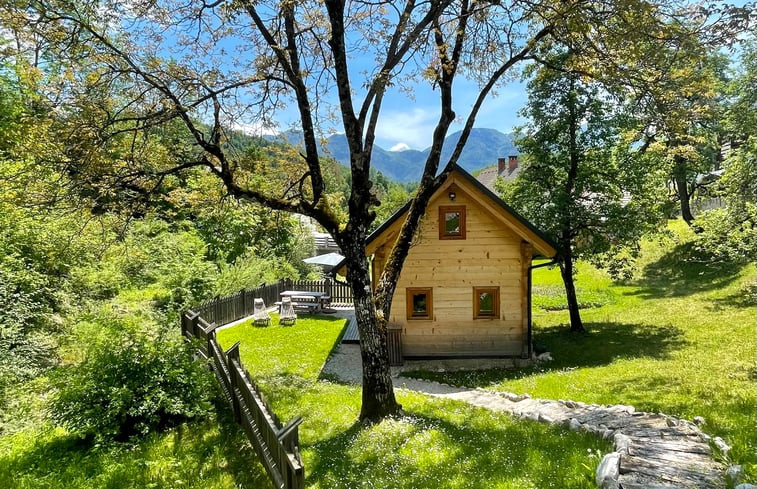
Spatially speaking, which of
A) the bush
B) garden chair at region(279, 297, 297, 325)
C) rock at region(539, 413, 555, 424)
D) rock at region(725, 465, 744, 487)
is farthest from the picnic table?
rock at region(725, 465, 744, 487)

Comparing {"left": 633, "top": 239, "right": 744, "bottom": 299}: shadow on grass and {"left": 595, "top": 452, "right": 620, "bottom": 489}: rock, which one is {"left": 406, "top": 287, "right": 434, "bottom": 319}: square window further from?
{"left": 633, "top": 239, "right": 744, "bottom": 299}: shadow on grass

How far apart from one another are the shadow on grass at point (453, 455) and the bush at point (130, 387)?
3091 millimetres

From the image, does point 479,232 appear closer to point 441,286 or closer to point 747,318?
point 441,286

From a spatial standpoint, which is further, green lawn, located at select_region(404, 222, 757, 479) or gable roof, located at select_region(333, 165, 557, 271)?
gable roof, located at select_region(333, 165, 557, 271)

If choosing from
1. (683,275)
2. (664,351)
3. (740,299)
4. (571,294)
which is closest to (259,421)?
(664,351)

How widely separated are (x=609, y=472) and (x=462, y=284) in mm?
10192

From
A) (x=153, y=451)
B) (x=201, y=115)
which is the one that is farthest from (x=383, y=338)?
(x=201, y=115)

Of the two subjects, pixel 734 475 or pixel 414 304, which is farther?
pixel 414 304

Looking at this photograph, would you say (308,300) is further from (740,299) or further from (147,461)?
(740,299)

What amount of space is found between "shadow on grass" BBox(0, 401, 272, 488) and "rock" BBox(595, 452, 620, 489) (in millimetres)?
4497

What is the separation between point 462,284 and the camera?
15023 mm

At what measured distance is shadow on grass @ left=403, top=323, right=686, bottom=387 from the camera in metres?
13.5

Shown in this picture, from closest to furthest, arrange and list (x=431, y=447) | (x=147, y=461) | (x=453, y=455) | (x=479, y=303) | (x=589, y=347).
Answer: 1. (x=453, y=455)
2. (x=431, y=447)
3. (x=147, y=461)
4. (x=479, y=303)
5. (x=589, y=347)

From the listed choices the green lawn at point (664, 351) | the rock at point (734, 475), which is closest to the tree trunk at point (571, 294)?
the green lawn at point (664, 351)
